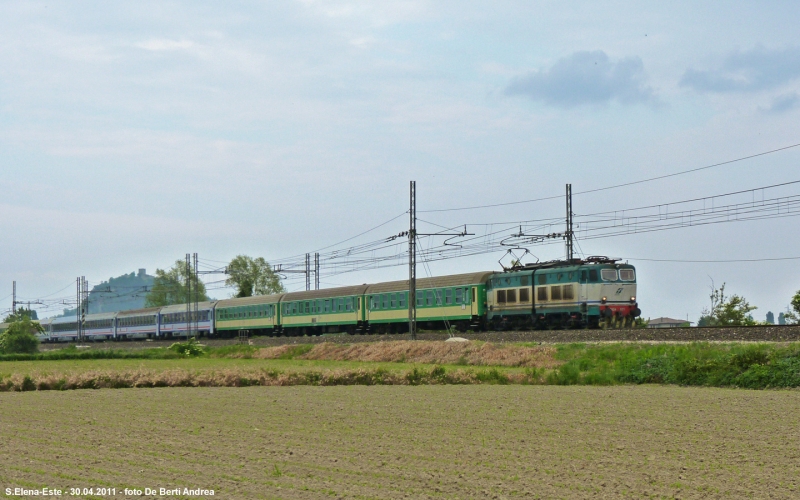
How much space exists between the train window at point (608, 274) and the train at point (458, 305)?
0.05 metres

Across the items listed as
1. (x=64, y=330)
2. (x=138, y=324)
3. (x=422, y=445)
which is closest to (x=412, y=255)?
(x=422, y=445)

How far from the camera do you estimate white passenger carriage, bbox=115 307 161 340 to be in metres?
88.3

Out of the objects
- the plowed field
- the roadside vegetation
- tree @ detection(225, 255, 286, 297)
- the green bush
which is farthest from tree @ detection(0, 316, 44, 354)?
tree @ detection(225, 255, 286, 297)

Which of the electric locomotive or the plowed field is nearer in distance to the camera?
the plowed field

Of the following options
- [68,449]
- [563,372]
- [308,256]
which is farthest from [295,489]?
[308,256]

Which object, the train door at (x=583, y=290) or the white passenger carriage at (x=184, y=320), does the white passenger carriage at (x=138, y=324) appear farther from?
the train door at (x=583, y=290)

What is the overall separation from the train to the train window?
0.15 feet

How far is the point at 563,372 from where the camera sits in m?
28.9

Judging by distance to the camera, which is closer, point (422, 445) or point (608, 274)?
point (422, 445)

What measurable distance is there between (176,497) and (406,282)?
4533cm

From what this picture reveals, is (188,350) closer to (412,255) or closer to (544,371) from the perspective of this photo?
(412,255)

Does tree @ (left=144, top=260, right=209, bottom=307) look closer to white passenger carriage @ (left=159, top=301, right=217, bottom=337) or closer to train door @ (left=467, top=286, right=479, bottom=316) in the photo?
white passenger carriage @ (left=159, top=301, right=217, bottom=337)

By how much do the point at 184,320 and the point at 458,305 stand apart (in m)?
36.5

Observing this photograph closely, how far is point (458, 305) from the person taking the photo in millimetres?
52156
